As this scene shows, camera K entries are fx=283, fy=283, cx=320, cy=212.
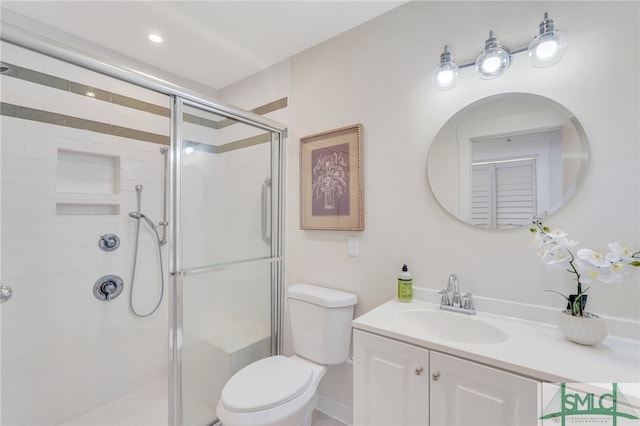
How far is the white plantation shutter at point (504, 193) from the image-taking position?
1.25 m

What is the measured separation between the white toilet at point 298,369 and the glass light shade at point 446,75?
1243mm

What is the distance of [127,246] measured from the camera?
208 cm

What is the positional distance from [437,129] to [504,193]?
1.49 ft

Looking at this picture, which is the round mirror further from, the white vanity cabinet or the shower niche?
the shower niche

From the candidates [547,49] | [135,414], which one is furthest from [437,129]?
[135,414]

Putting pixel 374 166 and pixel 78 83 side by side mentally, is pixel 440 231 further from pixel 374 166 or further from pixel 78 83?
pixel 78 83

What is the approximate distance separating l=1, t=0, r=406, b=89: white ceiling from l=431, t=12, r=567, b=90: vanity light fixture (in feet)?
1.79

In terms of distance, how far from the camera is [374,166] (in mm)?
1689

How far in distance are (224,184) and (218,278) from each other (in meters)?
0.58

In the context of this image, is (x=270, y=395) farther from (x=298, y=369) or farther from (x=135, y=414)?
(x=135, y=414)

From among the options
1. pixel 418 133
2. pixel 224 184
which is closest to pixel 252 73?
pixel 224 184

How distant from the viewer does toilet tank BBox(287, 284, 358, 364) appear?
1.63m

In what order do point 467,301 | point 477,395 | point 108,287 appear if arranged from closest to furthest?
point 477,395 < point 467,301 < point 108,287

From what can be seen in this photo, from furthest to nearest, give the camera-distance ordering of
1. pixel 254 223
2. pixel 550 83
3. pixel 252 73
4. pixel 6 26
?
1. pixel 252 73
2. pixel 254 223
3. pixel 550 83
4. pixel 6 26
